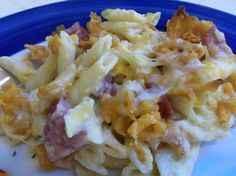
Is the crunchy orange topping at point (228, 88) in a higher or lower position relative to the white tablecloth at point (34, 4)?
higher

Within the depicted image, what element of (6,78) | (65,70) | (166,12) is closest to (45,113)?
(65,70)

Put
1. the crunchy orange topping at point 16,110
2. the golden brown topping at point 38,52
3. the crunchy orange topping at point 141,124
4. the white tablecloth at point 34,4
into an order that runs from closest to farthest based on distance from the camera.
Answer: the crunchy orange topping at point 141,124, the crunchy orange topping at point 16,110, the golden brown topping at point 38,52, the white tablecloth at point 34,4

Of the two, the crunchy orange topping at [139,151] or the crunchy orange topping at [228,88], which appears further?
the crunchy orange topping at [228,88]

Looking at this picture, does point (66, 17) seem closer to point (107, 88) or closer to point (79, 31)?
point (79, 31)

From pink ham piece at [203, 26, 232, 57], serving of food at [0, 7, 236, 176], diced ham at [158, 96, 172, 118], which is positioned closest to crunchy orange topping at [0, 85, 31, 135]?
serving of food at [0, 7, 236, 176]

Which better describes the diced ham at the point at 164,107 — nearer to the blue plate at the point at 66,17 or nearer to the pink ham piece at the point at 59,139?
the pink ham piece at the point at 59,139

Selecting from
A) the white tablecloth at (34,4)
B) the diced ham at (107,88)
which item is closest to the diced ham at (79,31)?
the diced ham at (107,88)

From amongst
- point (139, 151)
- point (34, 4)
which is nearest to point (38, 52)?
point (139, 151)
